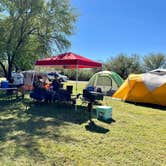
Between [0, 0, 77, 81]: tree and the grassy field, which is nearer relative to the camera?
the grassy field

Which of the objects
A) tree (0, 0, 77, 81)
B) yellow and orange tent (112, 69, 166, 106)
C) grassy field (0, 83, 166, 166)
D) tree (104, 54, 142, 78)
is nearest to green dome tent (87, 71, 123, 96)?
yellow and orange tent (112, 69, 166, 106)

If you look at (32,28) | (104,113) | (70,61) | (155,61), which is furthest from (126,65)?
(104,113)

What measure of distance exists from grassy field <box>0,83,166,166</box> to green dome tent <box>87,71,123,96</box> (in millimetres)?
7028

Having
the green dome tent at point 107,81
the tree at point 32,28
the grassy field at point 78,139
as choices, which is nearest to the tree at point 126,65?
the green dome tent at point 107,81

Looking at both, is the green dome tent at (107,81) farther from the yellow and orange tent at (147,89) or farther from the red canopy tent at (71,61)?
the red canopy tent at (71,61)

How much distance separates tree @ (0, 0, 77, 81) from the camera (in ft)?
45.4

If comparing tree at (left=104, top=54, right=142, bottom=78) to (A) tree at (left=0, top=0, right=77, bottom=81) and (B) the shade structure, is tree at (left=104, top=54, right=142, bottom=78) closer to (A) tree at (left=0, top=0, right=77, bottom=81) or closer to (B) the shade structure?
(A) tree at (left=0, top=0, right=77, bottom=81)

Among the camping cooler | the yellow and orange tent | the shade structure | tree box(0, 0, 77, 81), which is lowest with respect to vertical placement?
the camping cooler

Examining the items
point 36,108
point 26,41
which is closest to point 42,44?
point 26,41

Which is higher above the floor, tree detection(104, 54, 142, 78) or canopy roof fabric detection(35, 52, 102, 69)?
tree detection(104, 54, 142, 78)

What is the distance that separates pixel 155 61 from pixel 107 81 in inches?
1175

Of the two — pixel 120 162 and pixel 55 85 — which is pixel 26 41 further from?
pixel 120 162

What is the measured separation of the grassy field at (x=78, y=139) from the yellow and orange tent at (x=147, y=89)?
2.33 meters

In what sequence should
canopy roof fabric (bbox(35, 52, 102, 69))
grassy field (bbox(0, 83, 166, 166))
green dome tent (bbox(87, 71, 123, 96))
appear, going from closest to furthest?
1. grassy field (bbox(0, 83, 166, 166))
2. canopy roof fabric (bbox(35, 52, 102, 69))
3. green dome tent (bbox(87, 71, 123, 96))
